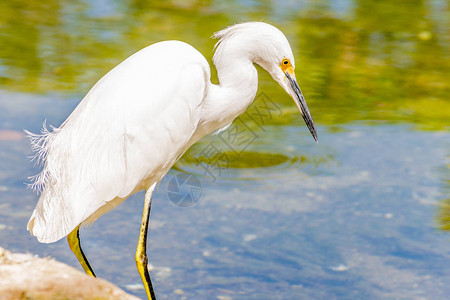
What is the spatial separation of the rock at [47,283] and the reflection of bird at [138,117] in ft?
1.62

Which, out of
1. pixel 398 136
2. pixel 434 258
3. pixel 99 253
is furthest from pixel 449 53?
pixel 99 253

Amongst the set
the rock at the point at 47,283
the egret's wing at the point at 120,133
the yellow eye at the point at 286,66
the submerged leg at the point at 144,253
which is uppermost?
the yellow eye at the point at 286,66

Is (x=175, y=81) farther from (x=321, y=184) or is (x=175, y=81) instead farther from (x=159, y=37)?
(x=159, y=37)

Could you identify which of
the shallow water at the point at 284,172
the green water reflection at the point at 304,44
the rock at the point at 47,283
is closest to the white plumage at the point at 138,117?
the rock at the point at 47,283

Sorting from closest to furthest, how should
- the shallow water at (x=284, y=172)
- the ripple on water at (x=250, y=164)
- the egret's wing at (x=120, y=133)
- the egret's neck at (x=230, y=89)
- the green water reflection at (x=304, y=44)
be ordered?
the egret's wing at (x=120, y=133) → the egret's neck at (x=230, y=89) → the shallow water at (x=284, y=172) → the ripple on water at (x=250, y=164) → the green water reflection at (x=304, y=44)

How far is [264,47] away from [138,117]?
0.62 metres

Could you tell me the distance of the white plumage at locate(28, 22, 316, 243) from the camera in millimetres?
3309

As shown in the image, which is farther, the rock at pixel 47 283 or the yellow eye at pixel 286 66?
the yellow eye at pixel 286 66

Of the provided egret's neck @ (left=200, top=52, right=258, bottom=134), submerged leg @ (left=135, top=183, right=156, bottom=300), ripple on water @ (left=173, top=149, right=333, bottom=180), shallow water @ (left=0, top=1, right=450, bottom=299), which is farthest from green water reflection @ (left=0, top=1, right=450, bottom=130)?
submerged leg @ (left=135, top=183, right=156, bottom=300)

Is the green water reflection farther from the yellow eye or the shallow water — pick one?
the yellow eye

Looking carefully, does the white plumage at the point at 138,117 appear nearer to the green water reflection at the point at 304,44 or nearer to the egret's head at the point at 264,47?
the egret's head at the point at 264,47

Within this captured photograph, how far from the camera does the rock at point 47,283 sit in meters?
2.69

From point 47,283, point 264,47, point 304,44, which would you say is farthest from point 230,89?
point 304,44

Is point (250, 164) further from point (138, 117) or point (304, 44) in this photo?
point (304, 44)
